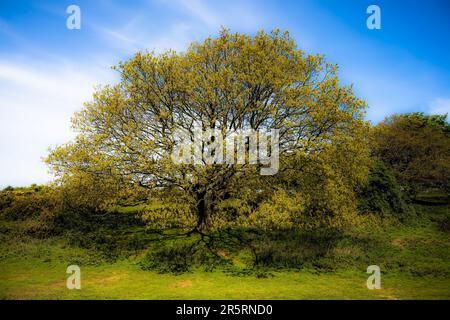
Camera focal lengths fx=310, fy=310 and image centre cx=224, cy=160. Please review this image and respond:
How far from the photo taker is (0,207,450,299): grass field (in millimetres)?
16000

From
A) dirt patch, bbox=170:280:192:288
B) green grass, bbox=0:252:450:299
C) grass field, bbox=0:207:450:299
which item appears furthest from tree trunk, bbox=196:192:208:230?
dirt patch, bbox=170:280:192:288

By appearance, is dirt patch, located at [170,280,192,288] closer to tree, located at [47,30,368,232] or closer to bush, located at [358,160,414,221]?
tree, located at [47,30,368,232]

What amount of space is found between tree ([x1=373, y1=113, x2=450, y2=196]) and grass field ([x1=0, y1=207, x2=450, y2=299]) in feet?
59.0

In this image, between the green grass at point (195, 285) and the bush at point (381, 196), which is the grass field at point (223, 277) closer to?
the green grass at point (195, 285)

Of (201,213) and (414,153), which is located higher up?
(414,153)

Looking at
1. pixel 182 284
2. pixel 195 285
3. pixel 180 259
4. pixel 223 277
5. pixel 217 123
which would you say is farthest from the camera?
pixel 217 123

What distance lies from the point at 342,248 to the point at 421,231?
40.1 ft

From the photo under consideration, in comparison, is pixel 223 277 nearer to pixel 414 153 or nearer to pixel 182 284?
pixel 182 284

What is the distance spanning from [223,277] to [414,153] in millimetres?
39285

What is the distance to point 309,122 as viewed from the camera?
A: 2281 centimetres

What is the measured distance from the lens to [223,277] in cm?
1920

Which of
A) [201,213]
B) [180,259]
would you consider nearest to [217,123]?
[201,213]

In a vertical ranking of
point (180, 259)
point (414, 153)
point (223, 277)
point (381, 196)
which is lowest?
point (223, 277)
